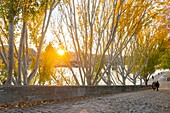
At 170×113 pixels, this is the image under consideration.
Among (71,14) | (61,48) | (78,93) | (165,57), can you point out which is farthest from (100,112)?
(165,57)

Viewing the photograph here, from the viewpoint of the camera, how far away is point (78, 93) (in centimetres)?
1380

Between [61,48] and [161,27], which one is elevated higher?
[161,27]

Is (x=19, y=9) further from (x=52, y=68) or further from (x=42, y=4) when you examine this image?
(x=52, y=68)

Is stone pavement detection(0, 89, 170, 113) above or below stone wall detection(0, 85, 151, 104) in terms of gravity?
below

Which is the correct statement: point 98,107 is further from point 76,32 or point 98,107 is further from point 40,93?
point 76,32

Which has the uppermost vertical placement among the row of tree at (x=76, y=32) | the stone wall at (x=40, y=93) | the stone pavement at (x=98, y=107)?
the row of tree at (x=76, y=32)

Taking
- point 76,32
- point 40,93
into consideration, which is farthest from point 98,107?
point 76,32

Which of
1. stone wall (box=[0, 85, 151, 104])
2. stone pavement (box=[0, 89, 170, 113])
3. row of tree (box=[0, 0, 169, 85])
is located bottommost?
Result: stone pavement (box=[0, 89, 170, 113])

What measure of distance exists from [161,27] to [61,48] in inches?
417

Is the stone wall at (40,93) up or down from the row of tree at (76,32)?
down

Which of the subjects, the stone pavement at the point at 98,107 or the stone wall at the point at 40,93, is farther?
the stone wall at the point at 40,93

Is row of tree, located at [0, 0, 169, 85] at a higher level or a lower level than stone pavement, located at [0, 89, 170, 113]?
higher

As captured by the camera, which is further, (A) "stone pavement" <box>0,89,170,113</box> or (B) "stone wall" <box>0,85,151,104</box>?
(B) "stone wall" <box>0,85,151,104</box>

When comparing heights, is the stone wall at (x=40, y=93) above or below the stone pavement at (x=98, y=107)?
above
